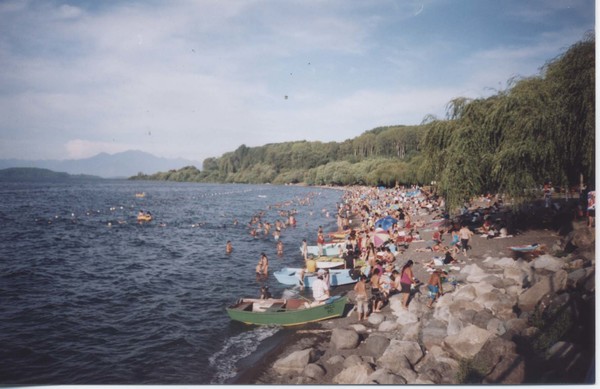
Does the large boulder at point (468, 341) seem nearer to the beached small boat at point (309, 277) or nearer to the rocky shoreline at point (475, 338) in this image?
the rocky shoreline at point (475, 338)

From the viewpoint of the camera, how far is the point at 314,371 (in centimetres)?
733

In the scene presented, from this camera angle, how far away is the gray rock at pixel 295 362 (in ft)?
25.3

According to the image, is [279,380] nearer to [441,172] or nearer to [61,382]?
[61,382]

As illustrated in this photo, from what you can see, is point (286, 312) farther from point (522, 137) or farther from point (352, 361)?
point (522, 137)

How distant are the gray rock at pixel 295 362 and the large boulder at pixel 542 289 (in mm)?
5228

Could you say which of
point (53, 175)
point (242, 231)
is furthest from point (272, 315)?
point (53, 175)

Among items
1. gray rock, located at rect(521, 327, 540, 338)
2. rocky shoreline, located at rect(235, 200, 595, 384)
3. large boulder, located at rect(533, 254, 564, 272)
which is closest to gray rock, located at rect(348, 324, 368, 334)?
rocky shoreline, located at rect(235, 200, 595, 384)

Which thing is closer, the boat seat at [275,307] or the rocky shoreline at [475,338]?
the rocky shoreline at [475,338]

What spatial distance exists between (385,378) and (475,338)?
84.9 inches

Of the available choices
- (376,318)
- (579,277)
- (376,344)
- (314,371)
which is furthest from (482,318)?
(314,371)

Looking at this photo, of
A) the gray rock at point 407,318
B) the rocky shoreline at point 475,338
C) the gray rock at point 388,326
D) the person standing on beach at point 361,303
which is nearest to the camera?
the rocky shoreline at point 475,338

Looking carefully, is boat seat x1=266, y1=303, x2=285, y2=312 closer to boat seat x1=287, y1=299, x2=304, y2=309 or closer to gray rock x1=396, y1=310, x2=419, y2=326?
boat seat x1=287, y1=299, x2=304, y2=309

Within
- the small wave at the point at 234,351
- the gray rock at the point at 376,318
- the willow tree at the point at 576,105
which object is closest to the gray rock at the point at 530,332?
the gray rock at the point at 376,318

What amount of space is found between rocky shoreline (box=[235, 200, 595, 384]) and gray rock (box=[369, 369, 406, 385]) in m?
0.02
